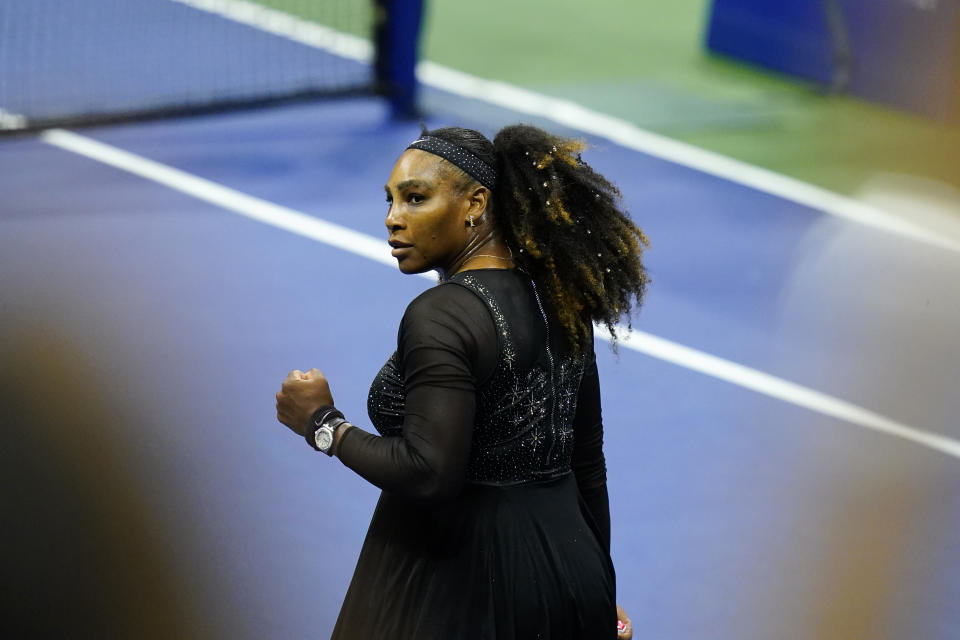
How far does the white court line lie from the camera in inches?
239

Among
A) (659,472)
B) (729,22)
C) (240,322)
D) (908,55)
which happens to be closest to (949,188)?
(908,55)

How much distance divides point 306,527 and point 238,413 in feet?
2.78

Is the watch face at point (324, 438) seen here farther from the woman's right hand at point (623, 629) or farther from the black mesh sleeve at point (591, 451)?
the woman's right hand at point (623, 629)

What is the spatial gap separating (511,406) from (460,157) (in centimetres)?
55

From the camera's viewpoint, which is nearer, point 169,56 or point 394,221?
point 394,221

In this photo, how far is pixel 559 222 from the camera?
2.88 meters

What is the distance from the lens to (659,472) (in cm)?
541

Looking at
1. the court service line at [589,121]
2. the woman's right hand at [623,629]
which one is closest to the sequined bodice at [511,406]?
the woman's right hand at [623,629]

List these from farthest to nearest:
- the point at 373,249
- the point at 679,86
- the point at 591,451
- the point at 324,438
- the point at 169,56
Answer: the point at 679,86 → the point at 169,56 → the point at 373,249 → the point at 591,451 → the point at 324,438

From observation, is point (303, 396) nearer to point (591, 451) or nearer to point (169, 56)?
point (591, 451)

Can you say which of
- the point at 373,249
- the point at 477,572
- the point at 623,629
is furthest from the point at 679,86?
the point at 477,572

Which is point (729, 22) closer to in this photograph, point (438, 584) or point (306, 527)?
point (306, 527)

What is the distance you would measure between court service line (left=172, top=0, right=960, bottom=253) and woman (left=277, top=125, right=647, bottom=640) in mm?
5651

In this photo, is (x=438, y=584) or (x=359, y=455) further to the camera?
(x=438, y=584)
